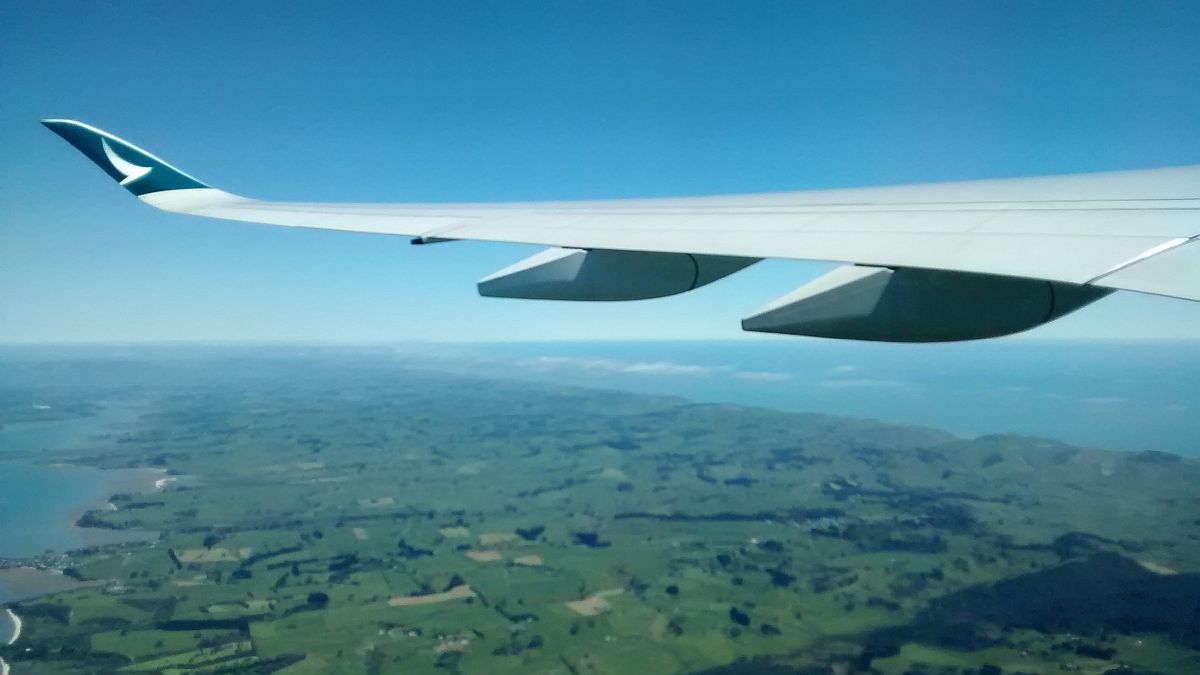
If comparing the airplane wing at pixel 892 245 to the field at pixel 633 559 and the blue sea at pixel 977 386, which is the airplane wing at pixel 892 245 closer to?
the field at pixel 633 559

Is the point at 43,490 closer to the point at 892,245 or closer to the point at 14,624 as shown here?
the point at 14,624

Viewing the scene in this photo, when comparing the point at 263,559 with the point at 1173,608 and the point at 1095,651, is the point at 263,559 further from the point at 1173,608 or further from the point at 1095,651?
the point at 1173,608

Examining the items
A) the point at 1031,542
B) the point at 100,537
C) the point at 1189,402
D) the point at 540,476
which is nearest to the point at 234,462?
the point at 100,537

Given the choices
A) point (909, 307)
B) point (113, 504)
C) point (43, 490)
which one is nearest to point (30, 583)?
point (113, 504)

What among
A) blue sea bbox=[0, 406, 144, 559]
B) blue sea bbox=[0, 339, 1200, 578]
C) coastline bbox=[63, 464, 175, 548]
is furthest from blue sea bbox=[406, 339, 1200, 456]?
blue sea bbox=[0, 406, 144, 559]

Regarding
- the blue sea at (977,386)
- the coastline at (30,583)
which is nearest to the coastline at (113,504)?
the coastline at (30,583)

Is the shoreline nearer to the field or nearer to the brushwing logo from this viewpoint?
the field

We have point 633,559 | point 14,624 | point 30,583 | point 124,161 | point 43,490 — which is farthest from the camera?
point 43,490
